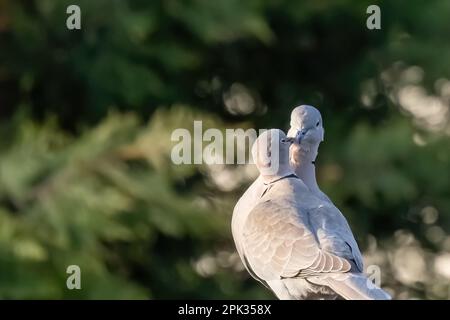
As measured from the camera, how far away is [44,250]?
6.49ft

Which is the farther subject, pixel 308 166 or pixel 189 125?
pixel 189 125

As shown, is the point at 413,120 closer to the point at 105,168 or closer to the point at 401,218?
the point at 401,218

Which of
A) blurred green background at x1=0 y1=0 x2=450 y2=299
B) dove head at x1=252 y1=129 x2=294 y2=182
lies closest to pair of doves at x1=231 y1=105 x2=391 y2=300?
dove head at x1=252 y1=129 x2=294 y2=182

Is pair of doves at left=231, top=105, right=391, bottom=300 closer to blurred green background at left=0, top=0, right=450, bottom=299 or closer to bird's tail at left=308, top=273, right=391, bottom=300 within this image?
bird's tail at left=308, top=273, right=391, bottom=300

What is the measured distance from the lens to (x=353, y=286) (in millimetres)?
410

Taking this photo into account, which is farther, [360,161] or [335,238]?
[360,161]

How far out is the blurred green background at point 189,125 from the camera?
192 cm

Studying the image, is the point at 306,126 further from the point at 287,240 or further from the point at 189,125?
the point at 189,125

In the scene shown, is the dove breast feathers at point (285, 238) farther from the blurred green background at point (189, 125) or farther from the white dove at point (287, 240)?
the blurred green background at point (189, 125)

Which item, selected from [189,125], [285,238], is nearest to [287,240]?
[285,238]

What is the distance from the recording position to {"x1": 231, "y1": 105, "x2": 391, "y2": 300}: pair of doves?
42 cm

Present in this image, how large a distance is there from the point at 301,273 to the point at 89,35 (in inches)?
75.7

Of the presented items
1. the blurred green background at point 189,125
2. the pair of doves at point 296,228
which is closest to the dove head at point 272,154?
the pair of doves at point 296,228
